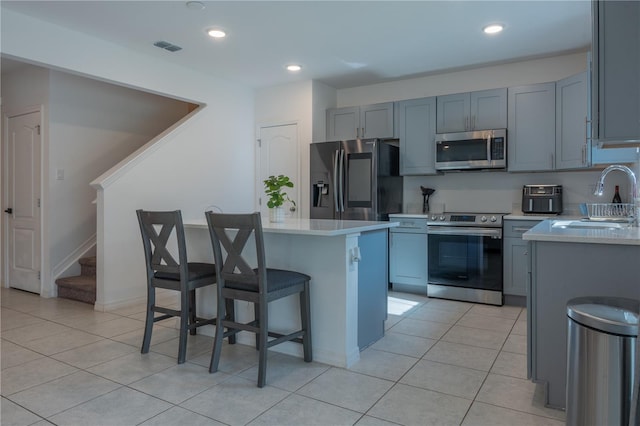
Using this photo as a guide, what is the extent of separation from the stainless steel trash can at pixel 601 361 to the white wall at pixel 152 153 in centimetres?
386

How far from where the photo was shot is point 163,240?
2.75 meters

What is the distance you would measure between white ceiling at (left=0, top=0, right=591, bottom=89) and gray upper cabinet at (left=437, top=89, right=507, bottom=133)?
0.38 m

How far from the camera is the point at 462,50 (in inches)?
163

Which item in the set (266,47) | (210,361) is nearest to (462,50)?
(266,47)

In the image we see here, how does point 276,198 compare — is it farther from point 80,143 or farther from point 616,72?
point 80,143

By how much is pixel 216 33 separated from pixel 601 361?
3.63m

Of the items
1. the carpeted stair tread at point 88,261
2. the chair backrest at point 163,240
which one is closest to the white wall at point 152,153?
the carpeted stair tread at point 88,261

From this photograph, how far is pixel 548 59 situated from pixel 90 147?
5.27 m

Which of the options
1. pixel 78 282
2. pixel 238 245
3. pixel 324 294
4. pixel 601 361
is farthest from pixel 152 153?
pixel 601 361

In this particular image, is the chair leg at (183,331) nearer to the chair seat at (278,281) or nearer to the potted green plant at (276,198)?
the chair seat at (278,281)

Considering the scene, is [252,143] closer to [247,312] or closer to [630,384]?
[247,312]

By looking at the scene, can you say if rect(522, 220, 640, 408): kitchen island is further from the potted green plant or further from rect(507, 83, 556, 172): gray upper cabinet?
rect(507, 83, 556, 172): gray upper cabinet

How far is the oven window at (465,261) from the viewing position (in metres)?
4.14

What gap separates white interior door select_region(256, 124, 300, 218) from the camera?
5340 millimetres
